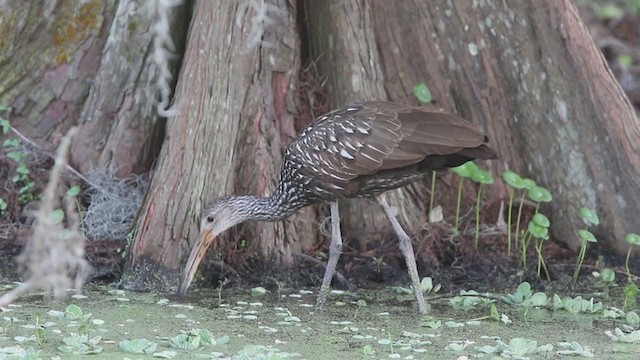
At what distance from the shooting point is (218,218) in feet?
23.8

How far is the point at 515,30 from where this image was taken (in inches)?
317

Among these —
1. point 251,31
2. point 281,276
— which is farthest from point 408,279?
point 251,31

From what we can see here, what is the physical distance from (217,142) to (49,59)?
4.99ft

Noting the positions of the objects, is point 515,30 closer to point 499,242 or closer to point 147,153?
point 499,242

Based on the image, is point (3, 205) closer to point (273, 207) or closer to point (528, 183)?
point (273, 207)

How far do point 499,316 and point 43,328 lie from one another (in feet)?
8.02

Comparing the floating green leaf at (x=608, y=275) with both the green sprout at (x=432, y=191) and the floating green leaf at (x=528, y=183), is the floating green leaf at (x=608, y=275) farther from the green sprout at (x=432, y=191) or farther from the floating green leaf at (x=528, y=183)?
the green sprout at (x=432, y=191)

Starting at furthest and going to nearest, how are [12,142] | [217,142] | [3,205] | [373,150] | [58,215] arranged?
1. [12,142]
2. [3,205]
3. [58,215]
4. [217,142]
5. [373,150]

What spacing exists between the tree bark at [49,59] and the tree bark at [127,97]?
17 cm

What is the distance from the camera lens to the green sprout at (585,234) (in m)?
7.71

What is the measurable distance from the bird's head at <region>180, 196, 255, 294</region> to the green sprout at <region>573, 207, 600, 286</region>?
7.01ft

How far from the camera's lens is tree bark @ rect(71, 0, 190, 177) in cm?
793

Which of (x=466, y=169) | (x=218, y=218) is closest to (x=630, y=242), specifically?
(x=466, y=169)

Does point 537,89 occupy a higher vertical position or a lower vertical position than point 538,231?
higher
